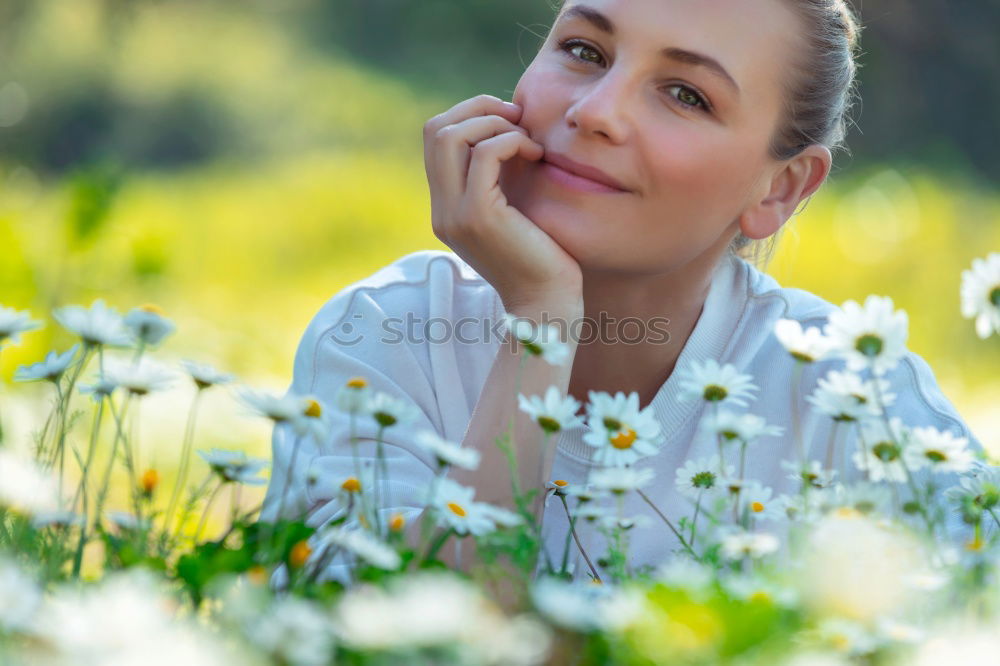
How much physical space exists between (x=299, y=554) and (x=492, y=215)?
3.00ft

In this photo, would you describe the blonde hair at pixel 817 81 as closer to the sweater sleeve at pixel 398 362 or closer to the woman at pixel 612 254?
the woman at pixel 612 254

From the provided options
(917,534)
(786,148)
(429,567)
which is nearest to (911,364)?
(786,148)

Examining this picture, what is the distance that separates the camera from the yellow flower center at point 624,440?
1.35 metres

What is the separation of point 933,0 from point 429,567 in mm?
10487

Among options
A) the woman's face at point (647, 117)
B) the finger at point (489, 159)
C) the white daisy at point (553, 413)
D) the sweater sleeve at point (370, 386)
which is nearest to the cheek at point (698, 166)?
the woman's face at point (647, 117)

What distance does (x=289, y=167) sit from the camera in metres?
8.10

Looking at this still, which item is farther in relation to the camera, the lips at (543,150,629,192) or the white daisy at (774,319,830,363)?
the lips at (543,150,629,192)

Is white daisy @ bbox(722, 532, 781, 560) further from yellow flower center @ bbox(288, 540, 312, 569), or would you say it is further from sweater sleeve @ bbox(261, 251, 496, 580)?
sweater sleeve @ bbox(261, 251, 496, 580)

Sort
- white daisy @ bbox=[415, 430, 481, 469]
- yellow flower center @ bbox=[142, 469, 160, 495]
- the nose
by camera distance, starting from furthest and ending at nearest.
A: the nose
yellow flower center @ bbox=[142, 469, 160, 495]
white daisy @ bbox=[415, 430, 481, 469]

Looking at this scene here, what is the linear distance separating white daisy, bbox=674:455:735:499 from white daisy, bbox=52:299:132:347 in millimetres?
699

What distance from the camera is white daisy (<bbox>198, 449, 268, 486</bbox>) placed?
1.17m

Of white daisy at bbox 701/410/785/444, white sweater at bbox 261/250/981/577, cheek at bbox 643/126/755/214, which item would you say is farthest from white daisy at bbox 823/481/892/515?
cheek at bbox 643/126/755/214

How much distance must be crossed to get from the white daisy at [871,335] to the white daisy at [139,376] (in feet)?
2.39

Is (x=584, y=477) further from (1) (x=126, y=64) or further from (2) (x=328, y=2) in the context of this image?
(2) (x=328, y=2)
